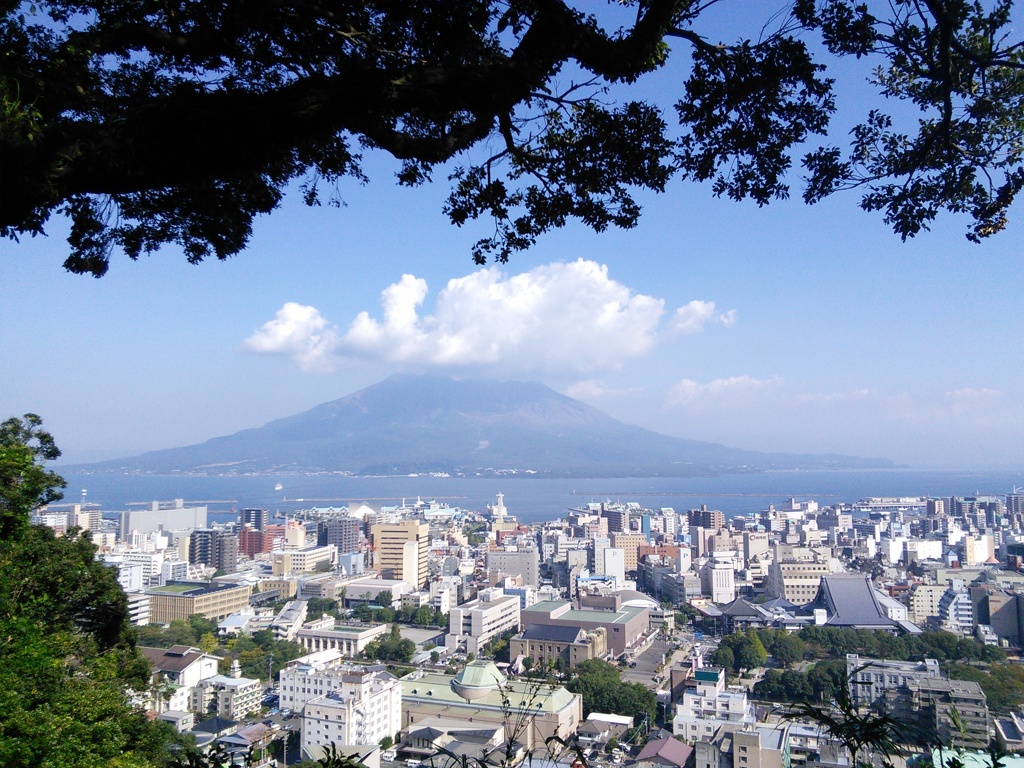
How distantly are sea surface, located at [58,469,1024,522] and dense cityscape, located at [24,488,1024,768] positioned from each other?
45.5 feet

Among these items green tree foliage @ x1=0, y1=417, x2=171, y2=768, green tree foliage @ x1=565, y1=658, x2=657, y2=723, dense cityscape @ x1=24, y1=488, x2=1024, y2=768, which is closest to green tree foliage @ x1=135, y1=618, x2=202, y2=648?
dense cityscape @ x1=24, y1=488, x2=1024, y2=768

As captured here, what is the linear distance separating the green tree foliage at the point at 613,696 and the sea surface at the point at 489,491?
87.1ft

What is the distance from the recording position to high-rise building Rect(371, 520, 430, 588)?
60.2 feet

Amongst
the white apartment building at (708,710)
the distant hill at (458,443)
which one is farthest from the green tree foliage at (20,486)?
the distant hill at (458,443)

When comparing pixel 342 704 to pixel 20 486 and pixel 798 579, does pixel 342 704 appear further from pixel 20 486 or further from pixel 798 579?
pixel 798 579

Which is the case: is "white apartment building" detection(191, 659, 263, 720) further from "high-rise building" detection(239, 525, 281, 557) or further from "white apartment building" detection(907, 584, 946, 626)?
"high-rise building" detection(239, 525, 281, 557)

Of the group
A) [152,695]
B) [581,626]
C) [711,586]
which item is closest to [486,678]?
[581,626]

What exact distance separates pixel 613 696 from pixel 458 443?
7614 cm

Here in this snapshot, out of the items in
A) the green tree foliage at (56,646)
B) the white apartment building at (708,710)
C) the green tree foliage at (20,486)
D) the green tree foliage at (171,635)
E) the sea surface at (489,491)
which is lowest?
the sea surface at (489,491)

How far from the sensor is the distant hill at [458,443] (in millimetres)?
69250

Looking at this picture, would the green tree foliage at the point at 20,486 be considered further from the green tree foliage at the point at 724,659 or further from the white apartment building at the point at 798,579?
the white apartment building at the point at 798,579

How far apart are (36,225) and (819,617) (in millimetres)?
14188

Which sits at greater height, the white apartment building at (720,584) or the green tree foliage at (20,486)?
the green tree foliage at (20,486)

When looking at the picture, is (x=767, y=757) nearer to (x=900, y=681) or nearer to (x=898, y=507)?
(x=900, y=681)
